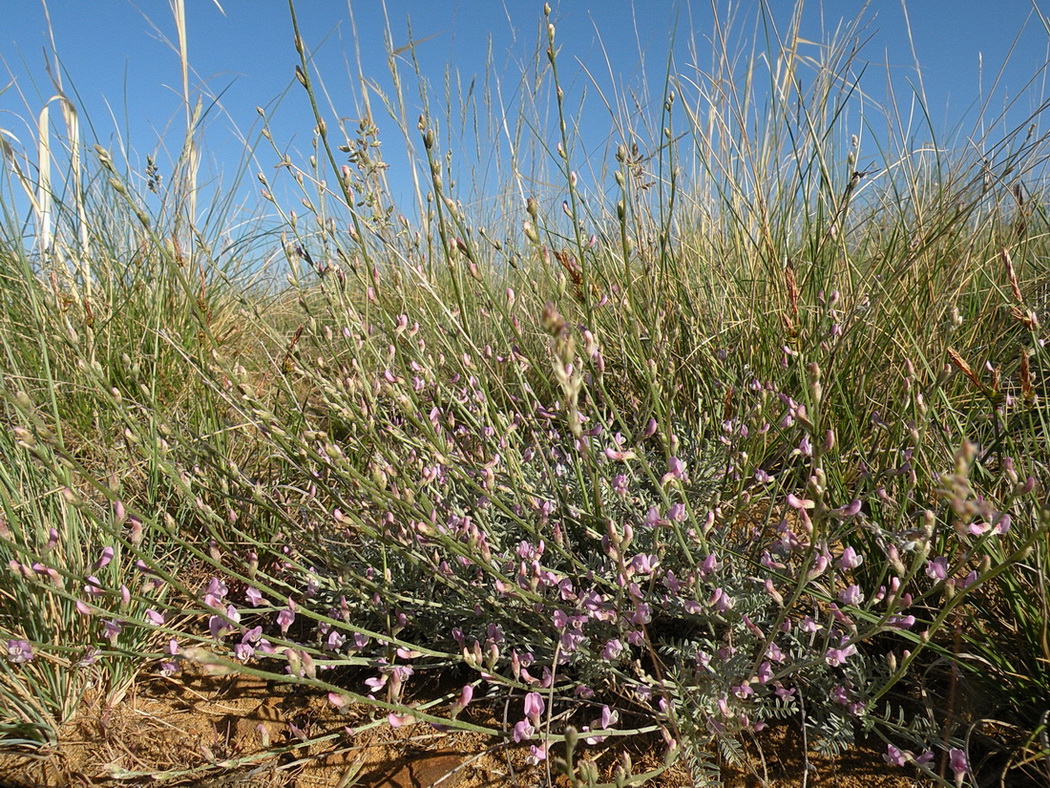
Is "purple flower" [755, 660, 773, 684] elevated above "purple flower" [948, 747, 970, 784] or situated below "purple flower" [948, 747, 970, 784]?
above

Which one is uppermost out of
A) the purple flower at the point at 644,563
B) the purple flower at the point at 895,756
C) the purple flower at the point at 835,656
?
the purple flower at the point at 644,563

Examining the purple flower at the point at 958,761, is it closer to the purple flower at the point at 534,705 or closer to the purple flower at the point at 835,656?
the purple flower at the point at 835,656

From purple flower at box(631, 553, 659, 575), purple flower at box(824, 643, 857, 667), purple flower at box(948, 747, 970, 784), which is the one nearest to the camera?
purple flower at box(948, 747, 970, 784)

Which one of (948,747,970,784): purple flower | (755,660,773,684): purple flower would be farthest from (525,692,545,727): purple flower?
(948,747,970,784): purple flower

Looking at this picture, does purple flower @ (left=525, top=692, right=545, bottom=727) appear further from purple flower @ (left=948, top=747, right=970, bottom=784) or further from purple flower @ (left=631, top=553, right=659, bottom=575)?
purple flower @ (left=948, top=747, right=970, bottom=784)

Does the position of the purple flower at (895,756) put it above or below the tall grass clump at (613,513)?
below

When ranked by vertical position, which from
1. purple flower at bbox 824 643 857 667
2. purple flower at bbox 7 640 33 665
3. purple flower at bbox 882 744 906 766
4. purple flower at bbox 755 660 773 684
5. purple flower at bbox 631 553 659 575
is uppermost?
purple flower at bbox 7 640 33 665

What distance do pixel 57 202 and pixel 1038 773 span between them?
3.50 meters

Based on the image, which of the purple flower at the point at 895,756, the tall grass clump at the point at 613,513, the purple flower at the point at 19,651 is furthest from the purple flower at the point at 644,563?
the purple flower at the point at 19,651

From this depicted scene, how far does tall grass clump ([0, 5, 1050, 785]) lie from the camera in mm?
1107

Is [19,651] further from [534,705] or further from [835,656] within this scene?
[835,656]

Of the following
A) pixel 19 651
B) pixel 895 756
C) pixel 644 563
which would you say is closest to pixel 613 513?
pixel 644 563

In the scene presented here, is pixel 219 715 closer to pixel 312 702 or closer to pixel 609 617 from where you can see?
pixel 312 702

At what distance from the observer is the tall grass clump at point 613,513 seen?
111cm
